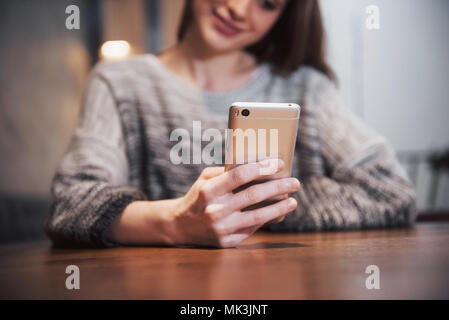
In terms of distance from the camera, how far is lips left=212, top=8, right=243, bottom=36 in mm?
957

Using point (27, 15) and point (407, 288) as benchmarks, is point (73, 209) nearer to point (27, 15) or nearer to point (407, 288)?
point (407, 288)

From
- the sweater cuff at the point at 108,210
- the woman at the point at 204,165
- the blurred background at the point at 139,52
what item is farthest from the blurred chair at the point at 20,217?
the sweater cuff at the point at 108,210

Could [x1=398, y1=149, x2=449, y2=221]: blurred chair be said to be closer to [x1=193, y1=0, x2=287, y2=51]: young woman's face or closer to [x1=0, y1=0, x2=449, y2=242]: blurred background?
[x1=0, y1=0, x2=449, y2=242]: blurred background

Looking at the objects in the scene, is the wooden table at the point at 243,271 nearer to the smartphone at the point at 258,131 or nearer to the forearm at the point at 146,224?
the forearm at the point at 146,224

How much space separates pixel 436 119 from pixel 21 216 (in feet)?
8.28

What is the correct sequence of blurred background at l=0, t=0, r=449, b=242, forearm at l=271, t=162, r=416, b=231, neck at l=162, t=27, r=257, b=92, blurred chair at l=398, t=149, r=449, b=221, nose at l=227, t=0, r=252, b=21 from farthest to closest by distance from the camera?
blurred chair at l=398, t=149, r=449, b=221
blurred background at l=0, t=0, r=449, b=242
neck at l=162, t=27, r=257, b=92
nose at l=227, t=0, r=252, b=21
forearm at l=271, t=162, r=416, b=231

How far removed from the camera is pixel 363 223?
822 mm

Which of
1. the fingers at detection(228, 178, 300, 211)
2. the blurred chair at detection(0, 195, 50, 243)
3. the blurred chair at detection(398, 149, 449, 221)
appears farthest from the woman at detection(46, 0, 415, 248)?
the blurred chair at detection(398, 149, 449, 221)

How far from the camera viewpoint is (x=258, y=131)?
0.54m

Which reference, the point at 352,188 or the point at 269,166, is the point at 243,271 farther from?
the point at 352,188

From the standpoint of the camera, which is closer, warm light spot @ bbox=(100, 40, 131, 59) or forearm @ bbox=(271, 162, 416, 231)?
forearm @ bbox=(271, 162, 416, 231)

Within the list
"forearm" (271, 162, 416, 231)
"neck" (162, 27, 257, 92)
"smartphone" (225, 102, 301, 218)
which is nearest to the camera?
"smartphone" (225, 102, 301, 218)

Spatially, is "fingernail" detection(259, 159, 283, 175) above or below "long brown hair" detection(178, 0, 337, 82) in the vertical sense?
below

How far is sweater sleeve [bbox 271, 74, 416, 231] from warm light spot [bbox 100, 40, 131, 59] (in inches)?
67.3
